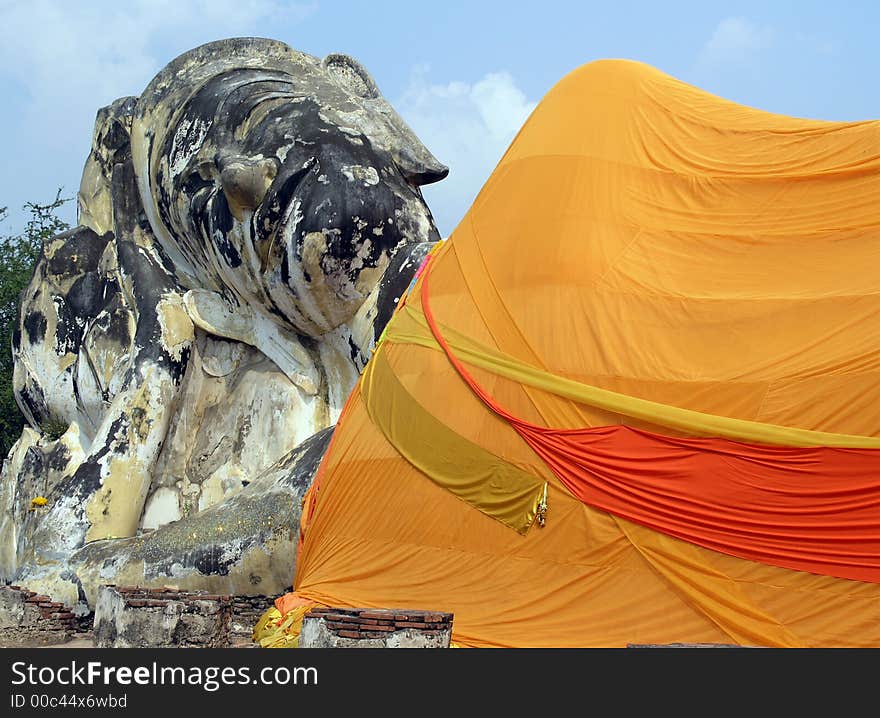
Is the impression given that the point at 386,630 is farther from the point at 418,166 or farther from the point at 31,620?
the point at 418,166

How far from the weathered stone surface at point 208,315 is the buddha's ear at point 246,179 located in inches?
0.6

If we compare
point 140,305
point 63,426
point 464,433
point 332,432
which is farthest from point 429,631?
point 63,426

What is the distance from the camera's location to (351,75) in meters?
10.1

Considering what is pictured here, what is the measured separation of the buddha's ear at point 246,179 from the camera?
29.0ft

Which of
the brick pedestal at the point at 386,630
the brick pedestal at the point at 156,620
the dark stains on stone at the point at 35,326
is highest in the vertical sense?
the dark stains on stone at the point at 35,326

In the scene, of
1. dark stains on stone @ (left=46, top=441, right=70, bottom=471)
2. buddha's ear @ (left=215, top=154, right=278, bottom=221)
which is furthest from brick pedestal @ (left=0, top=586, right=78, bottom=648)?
buddha's ear @ (left=215, top=154, right=278, bottom=221)

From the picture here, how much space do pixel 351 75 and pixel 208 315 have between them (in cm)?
198

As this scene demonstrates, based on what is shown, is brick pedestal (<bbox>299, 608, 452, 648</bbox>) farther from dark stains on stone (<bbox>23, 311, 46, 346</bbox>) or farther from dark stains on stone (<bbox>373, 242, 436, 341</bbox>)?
dark stains on stone (<bbox>23, 311, 46, 346</bbox>)

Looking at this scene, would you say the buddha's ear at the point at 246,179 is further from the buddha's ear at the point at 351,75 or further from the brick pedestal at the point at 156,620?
the brick pedestal at the point at 156,620

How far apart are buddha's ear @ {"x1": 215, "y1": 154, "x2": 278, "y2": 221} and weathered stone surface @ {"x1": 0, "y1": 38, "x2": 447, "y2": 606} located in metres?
0.01

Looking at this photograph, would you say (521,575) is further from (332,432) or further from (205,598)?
(332,432)

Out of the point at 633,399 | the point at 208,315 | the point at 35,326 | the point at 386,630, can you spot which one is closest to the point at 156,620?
the point at 386,630

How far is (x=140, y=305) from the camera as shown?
984cm

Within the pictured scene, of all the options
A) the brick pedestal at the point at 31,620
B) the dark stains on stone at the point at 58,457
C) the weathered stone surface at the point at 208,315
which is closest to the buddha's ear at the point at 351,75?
the weathered stone surface at the point at 208,315
